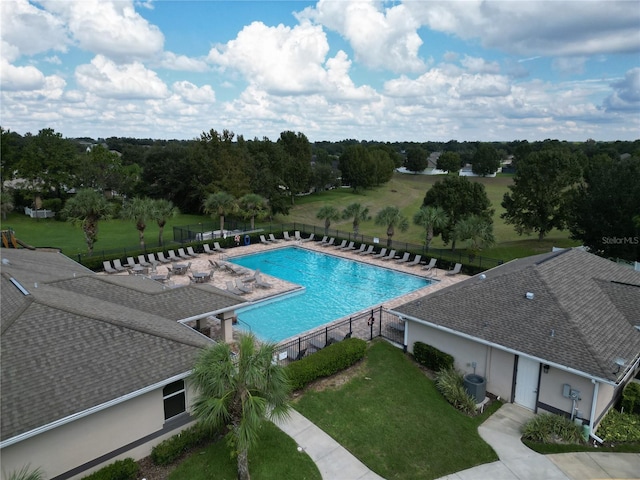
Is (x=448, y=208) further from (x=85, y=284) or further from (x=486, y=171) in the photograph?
(x=486, y=171)

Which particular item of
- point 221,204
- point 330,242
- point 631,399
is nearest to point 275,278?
point 330,242

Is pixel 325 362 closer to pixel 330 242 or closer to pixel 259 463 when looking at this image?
pixel 259 463

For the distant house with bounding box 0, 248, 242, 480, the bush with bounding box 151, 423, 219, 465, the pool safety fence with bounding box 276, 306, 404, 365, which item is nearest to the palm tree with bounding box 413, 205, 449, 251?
the pool safety fence with bounding box 276, 306, 404, 365

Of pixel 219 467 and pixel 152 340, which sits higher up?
pixel 152 340

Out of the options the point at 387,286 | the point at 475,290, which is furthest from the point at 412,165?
the point at 475,290

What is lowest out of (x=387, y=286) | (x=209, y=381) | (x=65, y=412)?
(x=387, y=286)

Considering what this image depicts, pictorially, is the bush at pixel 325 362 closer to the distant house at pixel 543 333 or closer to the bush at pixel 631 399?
the distant house at pixel 543 333
